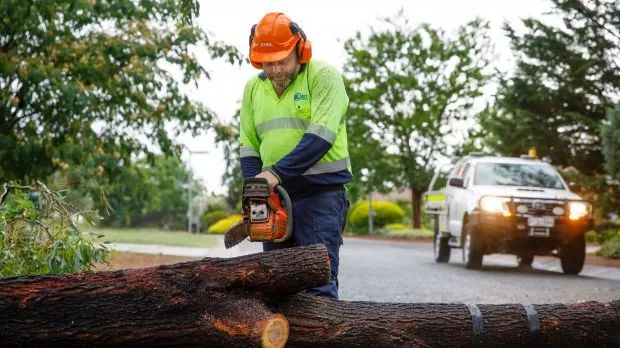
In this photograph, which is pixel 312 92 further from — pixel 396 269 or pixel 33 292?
pixel 396 269

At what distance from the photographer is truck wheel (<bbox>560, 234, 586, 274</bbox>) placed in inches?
621

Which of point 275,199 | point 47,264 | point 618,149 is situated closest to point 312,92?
point 275,199

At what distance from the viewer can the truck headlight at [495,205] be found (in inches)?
604

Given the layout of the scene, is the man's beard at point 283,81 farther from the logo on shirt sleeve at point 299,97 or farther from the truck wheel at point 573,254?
the truck wheel at point 573,254

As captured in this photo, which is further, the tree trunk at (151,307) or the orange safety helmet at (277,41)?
the orange safety helmet at (277,41)

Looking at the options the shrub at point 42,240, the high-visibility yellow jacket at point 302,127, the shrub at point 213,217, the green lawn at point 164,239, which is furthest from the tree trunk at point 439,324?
the shrub at point 213,217

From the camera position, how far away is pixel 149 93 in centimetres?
1689

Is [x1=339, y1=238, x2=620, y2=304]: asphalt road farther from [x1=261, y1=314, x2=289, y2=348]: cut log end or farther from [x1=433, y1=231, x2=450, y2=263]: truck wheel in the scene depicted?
[x1=261, y1=314, x2=289, y2=348]: cut log end

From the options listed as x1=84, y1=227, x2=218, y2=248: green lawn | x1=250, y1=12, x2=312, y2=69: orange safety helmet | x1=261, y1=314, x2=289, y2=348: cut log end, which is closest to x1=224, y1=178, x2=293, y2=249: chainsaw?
x1=261, y1=314, x2=289, y2=348: cut log end

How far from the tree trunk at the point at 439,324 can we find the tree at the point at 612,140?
12950mm

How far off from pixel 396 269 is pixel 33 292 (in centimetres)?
1226

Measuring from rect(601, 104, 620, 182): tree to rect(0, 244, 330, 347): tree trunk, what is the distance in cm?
1416

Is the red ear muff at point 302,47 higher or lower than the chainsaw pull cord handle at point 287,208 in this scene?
higher

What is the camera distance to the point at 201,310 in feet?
15.5
